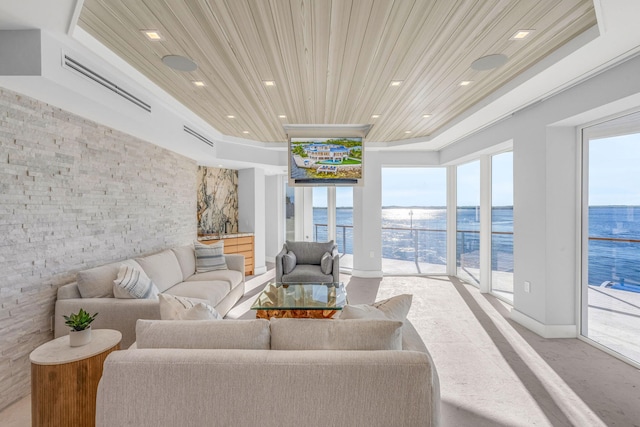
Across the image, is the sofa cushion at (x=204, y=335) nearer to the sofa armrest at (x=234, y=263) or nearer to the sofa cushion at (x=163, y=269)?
the sofa cushion at (x=163, y=269)

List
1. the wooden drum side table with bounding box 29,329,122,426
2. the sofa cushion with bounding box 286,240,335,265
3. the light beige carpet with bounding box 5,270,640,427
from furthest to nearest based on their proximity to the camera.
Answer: the sofa cushion with bounding box 286,240,335,265, the light beige carpet with bounding box 5,270,640,427, the wooden drum side table with bounding box 29,329,122,426

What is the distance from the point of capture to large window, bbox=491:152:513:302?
416cm

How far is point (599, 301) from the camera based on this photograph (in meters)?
2.92

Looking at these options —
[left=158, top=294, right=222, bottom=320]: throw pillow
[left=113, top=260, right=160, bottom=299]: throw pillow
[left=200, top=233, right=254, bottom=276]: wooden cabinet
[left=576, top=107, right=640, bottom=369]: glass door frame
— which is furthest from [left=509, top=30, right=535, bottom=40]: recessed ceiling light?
[left=200, top=233, right=254, bottom=276]: wooden cabinet

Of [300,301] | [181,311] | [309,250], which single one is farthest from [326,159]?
[181,311]

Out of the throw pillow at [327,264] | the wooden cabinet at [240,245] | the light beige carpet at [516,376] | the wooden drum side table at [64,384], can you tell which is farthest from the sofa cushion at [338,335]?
the wooden cabinet at [240,245]

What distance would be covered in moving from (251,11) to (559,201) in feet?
11.1

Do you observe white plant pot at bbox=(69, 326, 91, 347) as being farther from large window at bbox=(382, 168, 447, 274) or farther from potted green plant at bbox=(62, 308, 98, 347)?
large window at bbox=(382, 168, 447, 274)

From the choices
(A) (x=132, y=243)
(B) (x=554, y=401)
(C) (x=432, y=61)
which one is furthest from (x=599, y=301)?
(A) (x=132, y=243)

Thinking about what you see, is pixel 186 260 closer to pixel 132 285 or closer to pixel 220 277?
pixel 220 277

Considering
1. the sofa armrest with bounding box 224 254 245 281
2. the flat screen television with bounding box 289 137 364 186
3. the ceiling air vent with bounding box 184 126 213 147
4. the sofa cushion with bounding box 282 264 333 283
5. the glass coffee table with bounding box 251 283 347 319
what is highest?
the ceiling air vent with bounding box 184 126 213 147

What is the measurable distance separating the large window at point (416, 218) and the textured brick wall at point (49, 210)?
440 centimetres

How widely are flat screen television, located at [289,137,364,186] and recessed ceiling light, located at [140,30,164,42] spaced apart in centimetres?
253

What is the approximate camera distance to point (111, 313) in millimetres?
2363
